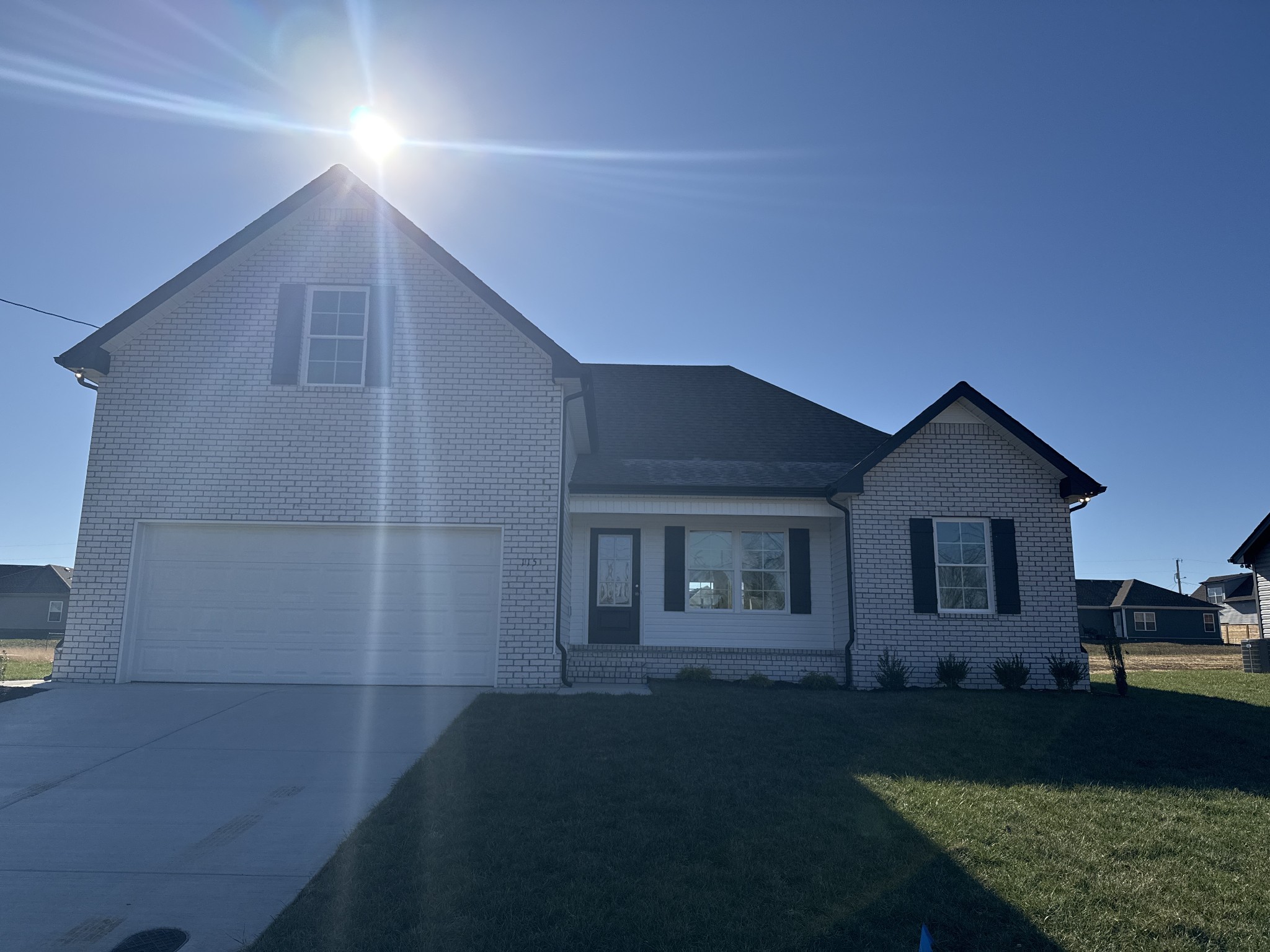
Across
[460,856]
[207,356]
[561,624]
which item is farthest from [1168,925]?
[207,356]

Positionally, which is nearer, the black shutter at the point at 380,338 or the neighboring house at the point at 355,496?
the neighboring house at the point at 355,496

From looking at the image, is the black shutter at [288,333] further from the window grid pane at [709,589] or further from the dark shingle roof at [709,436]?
the window grid pane at [709,589]

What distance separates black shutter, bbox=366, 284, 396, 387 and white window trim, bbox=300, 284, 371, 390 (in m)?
0.04

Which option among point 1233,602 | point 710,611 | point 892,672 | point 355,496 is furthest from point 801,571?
point 1233,602

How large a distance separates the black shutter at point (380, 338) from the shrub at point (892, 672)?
8.39 metres

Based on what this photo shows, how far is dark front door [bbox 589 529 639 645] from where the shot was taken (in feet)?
46.7

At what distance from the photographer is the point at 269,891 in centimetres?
439

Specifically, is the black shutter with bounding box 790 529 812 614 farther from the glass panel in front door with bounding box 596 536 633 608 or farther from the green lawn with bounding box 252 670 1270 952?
the green lawn with bounding box 252 670 1270 952

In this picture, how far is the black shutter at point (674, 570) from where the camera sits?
1435 centimetres

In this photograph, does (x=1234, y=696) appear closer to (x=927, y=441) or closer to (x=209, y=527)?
(x=927, y=441)

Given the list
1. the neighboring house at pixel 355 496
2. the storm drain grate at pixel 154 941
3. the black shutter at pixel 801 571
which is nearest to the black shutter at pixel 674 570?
the neighboring house at pixel 355 496

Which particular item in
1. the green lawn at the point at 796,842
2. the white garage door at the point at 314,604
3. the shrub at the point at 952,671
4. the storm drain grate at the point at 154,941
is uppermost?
the white garage door at the point at 314,604

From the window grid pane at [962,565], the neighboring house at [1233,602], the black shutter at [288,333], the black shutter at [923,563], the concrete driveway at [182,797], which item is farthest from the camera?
the neighboring house at [1233,602]

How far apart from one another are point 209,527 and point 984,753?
970 centimetres
